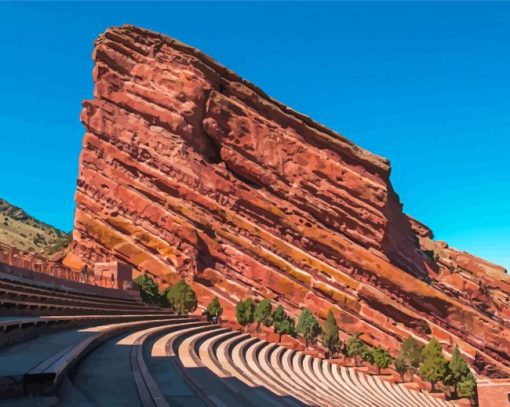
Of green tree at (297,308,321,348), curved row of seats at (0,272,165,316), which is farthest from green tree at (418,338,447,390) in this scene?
curved row of seats at (0,272,165,316)

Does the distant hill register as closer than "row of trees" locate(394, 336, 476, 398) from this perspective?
No

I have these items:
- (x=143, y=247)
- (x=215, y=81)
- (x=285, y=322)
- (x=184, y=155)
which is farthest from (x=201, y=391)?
(x=215, y=81)

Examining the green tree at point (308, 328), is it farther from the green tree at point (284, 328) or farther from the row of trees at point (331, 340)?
the green tree at point (284, 328)

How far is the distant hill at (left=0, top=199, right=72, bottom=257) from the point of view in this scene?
8419 centimetres

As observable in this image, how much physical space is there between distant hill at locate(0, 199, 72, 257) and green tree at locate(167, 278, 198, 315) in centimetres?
2961

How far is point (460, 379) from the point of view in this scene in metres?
41.1

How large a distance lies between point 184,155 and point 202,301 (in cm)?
1712

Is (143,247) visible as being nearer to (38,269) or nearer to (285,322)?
(285,322)

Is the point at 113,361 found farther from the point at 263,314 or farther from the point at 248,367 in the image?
the point at 263,314

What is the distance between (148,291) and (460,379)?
2852 centimetres

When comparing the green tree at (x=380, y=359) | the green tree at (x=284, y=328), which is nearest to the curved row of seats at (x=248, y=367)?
the green tree at (x=284, y=328)

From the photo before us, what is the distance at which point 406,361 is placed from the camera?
143 ft

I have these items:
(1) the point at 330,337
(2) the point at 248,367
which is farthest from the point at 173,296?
(2) the point at 248,367

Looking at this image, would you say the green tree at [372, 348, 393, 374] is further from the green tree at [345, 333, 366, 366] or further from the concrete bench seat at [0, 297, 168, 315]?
the concrete bench seat at [0, 297, 168, 315]
